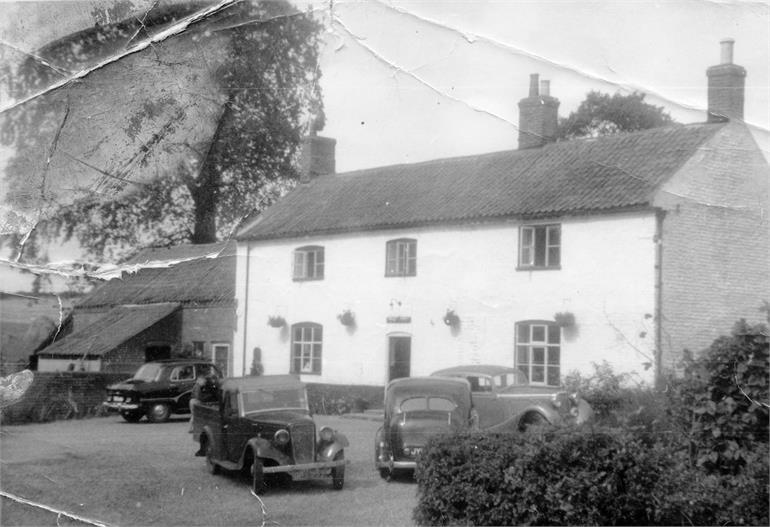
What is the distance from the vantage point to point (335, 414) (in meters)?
6.54

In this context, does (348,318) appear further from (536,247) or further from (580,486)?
(580,486)

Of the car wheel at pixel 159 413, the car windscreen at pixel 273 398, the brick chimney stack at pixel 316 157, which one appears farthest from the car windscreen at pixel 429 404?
the brick chimney stack at pixel 316 157

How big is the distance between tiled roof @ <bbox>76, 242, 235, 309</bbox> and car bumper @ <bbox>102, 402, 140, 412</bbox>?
72 cm

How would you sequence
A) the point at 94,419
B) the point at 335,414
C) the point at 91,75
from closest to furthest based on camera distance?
1. the point at 91,75
2. the point at 94,419
3. the point at 335,414

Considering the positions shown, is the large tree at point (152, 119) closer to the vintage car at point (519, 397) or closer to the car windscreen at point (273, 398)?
the car windscreen at point (273, 398)

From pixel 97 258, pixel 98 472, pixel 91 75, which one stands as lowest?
pixel 98 472

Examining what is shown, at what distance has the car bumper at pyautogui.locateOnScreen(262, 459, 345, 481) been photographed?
5.95 metres

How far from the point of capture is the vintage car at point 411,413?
20.7ft

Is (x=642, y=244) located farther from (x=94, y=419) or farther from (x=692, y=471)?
(x=94, y=419)

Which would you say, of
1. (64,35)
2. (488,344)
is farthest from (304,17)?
(488,344)

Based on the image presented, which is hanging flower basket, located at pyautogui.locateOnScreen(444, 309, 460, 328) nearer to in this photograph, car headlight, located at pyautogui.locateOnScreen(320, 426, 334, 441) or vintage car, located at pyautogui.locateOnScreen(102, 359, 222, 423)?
car headlight, located at pyautogui.locateOnScreen(320, 426, 334, 441)

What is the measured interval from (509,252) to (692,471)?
199cm

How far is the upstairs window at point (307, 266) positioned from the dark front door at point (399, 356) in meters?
0.72

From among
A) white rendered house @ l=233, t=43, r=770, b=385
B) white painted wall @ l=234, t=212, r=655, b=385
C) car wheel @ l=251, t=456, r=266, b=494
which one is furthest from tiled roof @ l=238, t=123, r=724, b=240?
car wheel @ l=251, t=456, r=266, b=494
